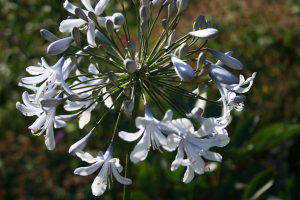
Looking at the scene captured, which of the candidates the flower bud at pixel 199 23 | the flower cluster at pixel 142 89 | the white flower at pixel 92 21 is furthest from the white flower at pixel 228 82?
the white flower at pixel 92 21

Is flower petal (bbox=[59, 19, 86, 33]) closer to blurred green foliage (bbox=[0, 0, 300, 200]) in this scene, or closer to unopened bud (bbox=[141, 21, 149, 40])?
unopened bud (bbox=[141, 21, 149, 40])

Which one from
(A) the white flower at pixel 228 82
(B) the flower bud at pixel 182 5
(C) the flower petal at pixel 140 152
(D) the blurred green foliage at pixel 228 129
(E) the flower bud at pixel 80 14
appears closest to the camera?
(C) the flower petal at pixel 140 152

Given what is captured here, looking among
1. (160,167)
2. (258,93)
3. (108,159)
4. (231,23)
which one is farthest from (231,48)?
(108,159)

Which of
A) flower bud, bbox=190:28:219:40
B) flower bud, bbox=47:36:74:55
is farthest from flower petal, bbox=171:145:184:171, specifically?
flower bud, bbox=47:36:74:55

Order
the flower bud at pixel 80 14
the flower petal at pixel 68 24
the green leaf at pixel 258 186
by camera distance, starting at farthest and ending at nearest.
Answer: the green leaf at pixel 258 186, the flower petal at pixel 68 24, the flower bud at pixel 80 14

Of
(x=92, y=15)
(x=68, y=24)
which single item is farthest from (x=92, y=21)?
(x=68, y=24)

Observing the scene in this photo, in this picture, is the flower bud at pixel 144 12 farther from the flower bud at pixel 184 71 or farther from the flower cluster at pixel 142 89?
the flower bud at pixel 184 71
